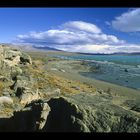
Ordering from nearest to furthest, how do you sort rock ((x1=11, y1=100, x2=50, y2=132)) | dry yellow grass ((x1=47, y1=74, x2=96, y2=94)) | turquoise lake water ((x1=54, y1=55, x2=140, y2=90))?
1. rock ((x1=11, y1=100, x2=50, y2=132))
2. dry yellow grass ((x1=47, y1=74, x2=96, y2=94))
3. turquoise lake water ((x1=54, y1=55, x2=140, y2=90))

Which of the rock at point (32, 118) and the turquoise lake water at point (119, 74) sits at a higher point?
the rock at point (32, 118)

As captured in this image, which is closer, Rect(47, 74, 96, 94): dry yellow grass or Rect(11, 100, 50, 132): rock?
Rect(11, 100, 50, 132): rock

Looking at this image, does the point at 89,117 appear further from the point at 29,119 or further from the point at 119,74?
the point at 119,74

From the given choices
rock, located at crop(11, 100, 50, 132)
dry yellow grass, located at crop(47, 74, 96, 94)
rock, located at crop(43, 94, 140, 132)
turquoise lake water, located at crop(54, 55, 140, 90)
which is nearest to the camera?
rock, located at crop(43, 94, 140, 132)

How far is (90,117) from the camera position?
15.6ft

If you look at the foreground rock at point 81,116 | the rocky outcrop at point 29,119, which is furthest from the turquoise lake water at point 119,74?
the foreground rock at point 81,116

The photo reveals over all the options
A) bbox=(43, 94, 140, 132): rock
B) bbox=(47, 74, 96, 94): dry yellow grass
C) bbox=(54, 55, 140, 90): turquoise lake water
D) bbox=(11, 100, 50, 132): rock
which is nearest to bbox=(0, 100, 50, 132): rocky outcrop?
bbox=(11, 100, 50, 132): rock

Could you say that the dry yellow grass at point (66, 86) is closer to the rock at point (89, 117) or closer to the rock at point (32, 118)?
the rock at point (32, 118)

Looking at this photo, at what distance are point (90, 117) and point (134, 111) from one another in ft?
2.24

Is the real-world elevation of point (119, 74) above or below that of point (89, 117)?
below

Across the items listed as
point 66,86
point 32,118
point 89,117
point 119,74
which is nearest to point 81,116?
point 89,117

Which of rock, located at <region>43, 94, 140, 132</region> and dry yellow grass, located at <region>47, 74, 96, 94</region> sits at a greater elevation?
rock, located at <region>43, 94, 140, 132</region>

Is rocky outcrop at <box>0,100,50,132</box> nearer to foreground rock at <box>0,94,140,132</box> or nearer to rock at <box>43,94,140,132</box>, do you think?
foreground rock at <box>0,94,140,132</box>
